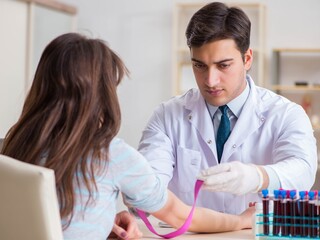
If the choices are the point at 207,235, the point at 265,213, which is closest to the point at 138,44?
the point at 207,235

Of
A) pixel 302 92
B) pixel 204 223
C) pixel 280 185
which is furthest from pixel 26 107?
pixel 302 92

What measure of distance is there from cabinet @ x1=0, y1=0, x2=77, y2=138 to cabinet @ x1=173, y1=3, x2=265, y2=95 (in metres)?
0.94

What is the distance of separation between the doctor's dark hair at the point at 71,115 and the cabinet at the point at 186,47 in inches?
156

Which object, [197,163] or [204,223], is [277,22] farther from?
[204,223]

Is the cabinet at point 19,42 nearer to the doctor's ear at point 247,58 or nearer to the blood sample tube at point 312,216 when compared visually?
the doctor's ear at point 247,58

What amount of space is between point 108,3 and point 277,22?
1.41m

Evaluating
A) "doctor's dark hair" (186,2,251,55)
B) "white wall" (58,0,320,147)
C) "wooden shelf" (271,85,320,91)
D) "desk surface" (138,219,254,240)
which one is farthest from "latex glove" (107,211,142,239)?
"white wall" (58,0,320,147)

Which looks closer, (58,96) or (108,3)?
(58,96)

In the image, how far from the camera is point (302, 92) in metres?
5.54

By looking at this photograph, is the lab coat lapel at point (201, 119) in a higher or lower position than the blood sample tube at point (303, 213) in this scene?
higher

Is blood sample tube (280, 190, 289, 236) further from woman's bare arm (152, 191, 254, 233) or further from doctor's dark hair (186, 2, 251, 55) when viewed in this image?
doctor's dark hair (186, 2, 251, 55)

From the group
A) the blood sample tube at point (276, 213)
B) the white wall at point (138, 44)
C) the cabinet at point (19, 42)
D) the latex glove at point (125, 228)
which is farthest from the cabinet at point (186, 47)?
the blood sample tube at point (276, 213)

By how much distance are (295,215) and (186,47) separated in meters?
4.05

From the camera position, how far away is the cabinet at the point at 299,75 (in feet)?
17.9
